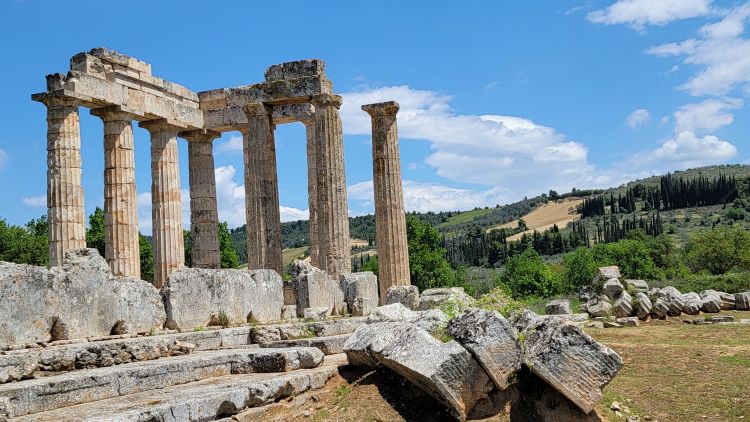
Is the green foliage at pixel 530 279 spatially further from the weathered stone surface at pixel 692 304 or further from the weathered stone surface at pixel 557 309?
the weathered stone surface at pixel 557 309

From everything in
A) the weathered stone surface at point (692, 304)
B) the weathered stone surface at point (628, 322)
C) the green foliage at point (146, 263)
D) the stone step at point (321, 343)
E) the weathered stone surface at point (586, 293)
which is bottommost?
the weathered stone surface at point (628, 322)

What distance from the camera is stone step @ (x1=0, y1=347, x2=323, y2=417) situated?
8.53m

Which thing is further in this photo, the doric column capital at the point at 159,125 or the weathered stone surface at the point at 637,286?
the weathered stone surface at the point at 637,286

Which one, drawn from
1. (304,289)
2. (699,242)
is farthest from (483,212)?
(304,289)

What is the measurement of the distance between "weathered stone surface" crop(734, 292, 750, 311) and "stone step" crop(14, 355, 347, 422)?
21.7m

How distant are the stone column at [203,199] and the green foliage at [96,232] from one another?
21.0m

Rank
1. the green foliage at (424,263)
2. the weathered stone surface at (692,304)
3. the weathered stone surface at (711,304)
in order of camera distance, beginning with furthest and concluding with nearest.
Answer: the green foliage at (424,263), the weathered stone surface at (711,304), the weathered stone surface at (692,304)

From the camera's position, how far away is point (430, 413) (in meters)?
9.95

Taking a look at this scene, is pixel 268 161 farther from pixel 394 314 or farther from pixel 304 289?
pixel 394 314

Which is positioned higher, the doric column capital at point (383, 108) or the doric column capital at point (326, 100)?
the doric column capital at point (326, 100)

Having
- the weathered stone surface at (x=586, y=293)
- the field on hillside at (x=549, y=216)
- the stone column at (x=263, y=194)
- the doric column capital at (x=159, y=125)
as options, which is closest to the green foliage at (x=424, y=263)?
the weathered stone surface at (x=586, y=293)

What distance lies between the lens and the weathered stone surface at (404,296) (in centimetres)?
2159

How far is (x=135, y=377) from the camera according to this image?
9.70m

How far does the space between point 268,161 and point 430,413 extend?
16.8 metres
